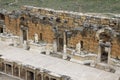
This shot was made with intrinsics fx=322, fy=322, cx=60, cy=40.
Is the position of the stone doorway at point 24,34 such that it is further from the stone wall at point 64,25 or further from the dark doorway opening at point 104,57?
the dark doorway opening at point 104,57

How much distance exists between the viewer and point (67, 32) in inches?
1015

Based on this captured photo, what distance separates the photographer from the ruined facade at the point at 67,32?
77.8 ft

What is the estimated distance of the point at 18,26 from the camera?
29.0 metres

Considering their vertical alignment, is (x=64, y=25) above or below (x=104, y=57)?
above

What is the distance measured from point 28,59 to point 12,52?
2239 millimetres

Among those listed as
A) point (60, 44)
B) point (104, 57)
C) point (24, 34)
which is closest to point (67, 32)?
point (60, 44)

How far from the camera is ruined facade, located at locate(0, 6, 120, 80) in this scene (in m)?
23.7

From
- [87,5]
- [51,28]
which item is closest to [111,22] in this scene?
[51,28]

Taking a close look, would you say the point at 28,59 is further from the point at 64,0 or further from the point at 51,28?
the point at 64,0

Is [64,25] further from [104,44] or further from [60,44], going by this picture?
[104,44]

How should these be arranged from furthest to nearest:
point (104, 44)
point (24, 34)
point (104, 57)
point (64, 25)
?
point (24, 34) → point (64, 25) → point (104, 57) → point (104, 44)

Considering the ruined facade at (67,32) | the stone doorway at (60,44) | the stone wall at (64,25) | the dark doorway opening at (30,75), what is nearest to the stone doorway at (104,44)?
the ruined facade at (67,32)

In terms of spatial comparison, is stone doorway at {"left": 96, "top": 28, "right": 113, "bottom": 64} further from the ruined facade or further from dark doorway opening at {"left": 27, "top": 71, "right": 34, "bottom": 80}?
dark doorway opening at {"left": 27, "top": 71, "right": 34, "bottom": 80}

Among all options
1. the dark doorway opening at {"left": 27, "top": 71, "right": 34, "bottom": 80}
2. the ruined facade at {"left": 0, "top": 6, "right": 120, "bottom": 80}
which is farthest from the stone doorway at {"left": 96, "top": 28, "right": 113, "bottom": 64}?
the dark doorway opening at {"left": 27, "top": 71, "right": 34, "bottom": 80}
